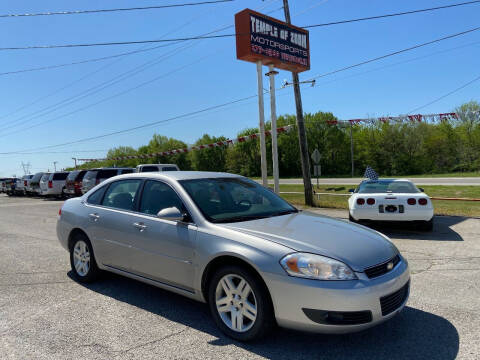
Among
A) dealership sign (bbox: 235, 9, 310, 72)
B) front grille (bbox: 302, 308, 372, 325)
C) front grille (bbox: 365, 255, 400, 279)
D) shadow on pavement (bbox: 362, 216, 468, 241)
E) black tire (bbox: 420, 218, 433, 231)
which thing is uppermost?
dealership sign (bbox: 235, 9, 310, 72)

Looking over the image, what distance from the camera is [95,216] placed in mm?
4809

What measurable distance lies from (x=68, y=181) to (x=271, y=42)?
14.6m

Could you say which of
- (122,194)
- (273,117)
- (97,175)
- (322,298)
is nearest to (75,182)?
(97,175)

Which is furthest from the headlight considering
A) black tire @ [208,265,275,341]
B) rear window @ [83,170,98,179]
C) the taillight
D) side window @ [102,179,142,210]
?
rear window @ [83,170,98,179]

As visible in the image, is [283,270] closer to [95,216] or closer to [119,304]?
[119,304]

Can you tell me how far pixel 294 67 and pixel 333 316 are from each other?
1443cm

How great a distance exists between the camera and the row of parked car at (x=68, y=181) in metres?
18.6

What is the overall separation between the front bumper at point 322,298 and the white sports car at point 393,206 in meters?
5.60

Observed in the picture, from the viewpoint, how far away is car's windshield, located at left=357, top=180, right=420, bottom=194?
8.84m

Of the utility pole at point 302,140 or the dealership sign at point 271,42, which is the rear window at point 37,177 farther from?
the utility pole at point 302,140

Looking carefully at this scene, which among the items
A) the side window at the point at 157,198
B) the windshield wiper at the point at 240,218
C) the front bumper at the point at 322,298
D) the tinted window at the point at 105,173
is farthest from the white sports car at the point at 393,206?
the tinted window at the point at 105,173

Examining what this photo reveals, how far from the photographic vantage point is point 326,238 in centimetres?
333

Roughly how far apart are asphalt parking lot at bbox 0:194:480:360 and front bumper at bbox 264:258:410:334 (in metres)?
0.27

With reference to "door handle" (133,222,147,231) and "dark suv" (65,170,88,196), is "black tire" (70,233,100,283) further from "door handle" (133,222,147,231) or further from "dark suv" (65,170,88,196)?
"dark suv" (65,170,88,196)
